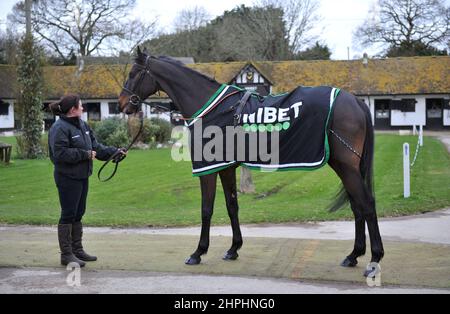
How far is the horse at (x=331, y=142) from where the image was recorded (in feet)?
21.3

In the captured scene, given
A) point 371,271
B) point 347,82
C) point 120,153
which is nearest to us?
point 371,271

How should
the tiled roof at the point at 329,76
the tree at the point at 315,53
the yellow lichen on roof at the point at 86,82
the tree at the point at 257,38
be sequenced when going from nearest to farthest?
the tiled roof at the point at 329,76, the yellow lichen on roof at the point at 86,82, the tree at the point at 315,53, the tree at the point at 257,38

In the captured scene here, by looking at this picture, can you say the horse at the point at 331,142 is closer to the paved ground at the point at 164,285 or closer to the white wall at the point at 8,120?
the paved ground at the point at 164,285

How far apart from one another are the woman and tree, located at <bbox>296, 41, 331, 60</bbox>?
55875 millimetres

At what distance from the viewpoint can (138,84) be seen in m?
7.39

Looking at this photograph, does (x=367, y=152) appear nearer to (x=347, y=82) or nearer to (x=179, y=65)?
(x=179, y=65)

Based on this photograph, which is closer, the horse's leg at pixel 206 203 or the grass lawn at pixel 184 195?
the horse's leg at pixel 206 203

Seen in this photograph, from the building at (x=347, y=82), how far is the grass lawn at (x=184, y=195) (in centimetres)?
2239

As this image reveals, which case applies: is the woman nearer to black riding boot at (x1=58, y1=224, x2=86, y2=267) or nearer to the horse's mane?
black riding boot at (x1=58, y1=224, x2=86, y2=267)

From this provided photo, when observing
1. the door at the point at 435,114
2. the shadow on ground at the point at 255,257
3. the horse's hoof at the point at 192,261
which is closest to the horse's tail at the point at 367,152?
the shadow on ground at the point at 255,257

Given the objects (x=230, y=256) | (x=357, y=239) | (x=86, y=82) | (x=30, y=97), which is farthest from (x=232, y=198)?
(x=86, y=82)

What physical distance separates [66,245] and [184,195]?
26.2ft
